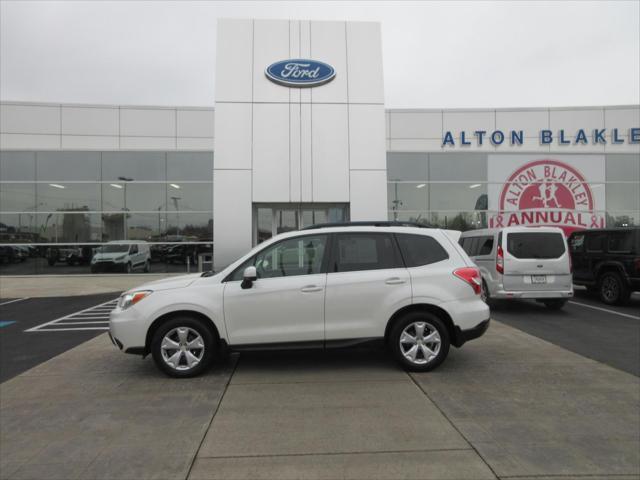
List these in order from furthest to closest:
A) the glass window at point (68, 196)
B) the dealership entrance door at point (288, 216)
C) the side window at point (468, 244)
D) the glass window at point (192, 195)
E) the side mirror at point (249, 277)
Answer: the glass window at point (192, 195), the glass window at point (68, 196), the dealership entrance door at point (288, 216), the side window at point (468, 244), the side mirror at point (249, 277)

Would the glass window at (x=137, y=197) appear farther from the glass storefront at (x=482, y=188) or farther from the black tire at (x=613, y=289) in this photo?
the black tire at (x=613, y=289)

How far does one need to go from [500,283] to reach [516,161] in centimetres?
1224

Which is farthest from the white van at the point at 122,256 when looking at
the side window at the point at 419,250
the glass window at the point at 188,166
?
the side window at the point at 419,250

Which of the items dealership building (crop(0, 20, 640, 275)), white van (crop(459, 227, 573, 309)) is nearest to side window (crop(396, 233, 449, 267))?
white van (crop(459, 227, 573, 309))

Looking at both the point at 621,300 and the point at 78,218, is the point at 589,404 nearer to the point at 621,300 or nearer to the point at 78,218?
the point at 621,300

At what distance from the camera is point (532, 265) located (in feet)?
29.2

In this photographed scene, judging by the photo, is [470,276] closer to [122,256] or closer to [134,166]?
[122,256]

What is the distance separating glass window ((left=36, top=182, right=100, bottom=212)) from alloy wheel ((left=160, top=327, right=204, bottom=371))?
16749mm

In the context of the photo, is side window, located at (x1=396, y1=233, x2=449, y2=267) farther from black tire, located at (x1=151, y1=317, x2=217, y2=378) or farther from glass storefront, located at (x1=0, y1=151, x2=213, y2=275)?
glass storefront, located at (x1=0, y1=151, x2=213, y2=275)

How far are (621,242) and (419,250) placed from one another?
25.6 ft

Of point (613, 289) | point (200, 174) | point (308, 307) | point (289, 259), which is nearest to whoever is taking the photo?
point (308, 307)

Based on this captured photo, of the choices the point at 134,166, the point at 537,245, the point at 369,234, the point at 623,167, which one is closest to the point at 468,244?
the point at 537,245

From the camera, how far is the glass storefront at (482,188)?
62.4 ft

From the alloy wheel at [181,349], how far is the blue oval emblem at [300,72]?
11798mm
